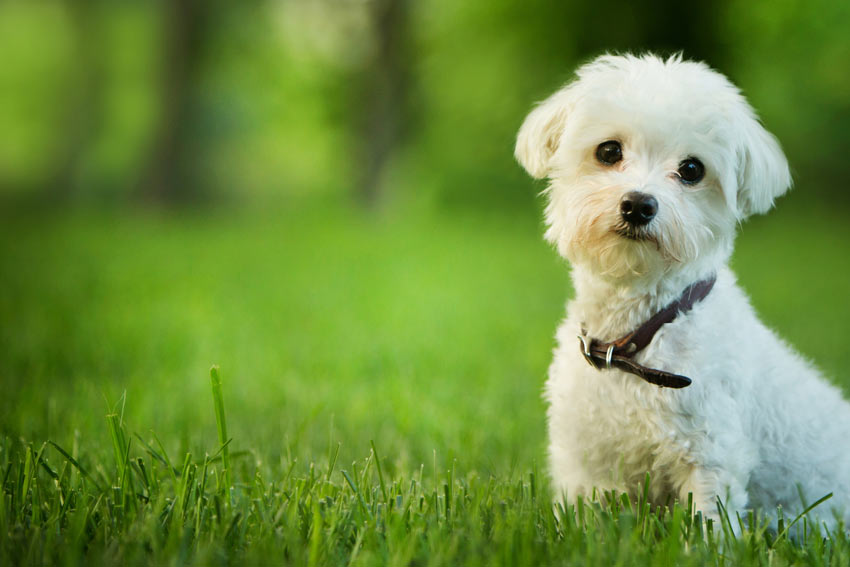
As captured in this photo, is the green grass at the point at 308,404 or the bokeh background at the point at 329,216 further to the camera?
the bokeh background at the point at 329,216

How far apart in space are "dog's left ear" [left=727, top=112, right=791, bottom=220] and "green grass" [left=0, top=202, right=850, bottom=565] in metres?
1.12

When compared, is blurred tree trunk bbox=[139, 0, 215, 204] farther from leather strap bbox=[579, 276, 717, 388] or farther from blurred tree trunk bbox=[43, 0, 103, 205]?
leather strap bbox=[579, 276, 717, 388]

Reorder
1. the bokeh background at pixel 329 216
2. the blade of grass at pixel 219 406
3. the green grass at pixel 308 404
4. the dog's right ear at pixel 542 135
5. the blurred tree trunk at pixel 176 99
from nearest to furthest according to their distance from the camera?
the green grass at pixel 308 404
the blade of grass at pixel 219 406
the dog's right ear at pixel 542 135
the bokeh background at pixel 329 216
the blurred tree trunk at pixel 176 99

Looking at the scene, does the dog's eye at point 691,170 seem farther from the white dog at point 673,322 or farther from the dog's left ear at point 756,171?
the dog's left ear at point 756,171

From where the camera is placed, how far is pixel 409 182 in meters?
27.3

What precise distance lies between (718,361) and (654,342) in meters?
0.21

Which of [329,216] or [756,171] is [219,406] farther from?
[329,216]

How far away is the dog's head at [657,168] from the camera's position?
2.83 meters

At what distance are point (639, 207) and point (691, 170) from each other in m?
0.34

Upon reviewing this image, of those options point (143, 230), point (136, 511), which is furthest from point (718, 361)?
point (143, 230)

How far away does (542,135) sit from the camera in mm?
3279

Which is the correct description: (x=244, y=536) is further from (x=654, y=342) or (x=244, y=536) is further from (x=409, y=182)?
(x=409, y=182)

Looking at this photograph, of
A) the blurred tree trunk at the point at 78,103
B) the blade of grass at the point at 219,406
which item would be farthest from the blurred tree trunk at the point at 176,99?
the blade of grass at the point at 219,406

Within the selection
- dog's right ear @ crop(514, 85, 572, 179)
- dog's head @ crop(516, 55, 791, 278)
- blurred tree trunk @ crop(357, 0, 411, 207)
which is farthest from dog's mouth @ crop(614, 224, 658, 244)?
blurred tree trunk @ crop(357, 0, 411, 207)
